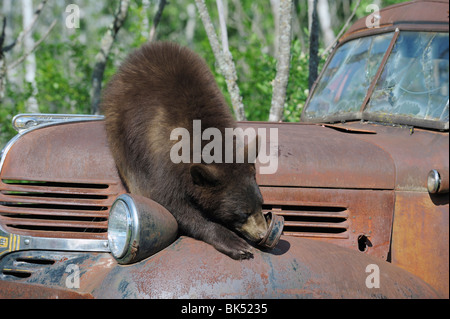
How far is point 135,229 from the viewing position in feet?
9.62

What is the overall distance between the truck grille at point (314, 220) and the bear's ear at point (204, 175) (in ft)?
1.81

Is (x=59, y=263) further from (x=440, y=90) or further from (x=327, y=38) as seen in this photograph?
(x=327, y=38)

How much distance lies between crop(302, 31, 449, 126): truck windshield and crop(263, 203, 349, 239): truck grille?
0.73 m

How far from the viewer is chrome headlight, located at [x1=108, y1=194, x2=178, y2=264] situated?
116 inches

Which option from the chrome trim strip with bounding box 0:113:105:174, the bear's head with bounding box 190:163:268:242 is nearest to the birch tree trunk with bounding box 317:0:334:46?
the chrome trim strip with bounding box 0:113:105:174

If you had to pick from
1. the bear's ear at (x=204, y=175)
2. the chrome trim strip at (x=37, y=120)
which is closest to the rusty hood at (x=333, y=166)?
the bear's ear at (x=204, y=175)

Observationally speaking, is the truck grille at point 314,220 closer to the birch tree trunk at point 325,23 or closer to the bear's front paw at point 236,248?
the bear's front paw at point 236,248

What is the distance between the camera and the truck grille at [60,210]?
366cm

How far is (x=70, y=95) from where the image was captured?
512 inches

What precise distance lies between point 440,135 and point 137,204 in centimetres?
181

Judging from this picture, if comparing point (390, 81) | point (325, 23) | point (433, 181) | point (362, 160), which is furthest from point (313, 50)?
point (325, 23)

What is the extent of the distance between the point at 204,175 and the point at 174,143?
0.32 metres

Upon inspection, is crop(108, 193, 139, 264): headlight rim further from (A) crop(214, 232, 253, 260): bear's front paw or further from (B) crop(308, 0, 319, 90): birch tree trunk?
(B) crop(308, 0, 319, 90): birch tree trunk

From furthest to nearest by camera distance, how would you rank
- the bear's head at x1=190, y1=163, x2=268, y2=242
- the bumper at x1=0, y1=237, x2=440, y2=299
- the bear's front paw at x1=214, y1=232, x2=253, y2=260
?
the bear's head at x1=190, y1=163, x2=268, y2=242
the bear's front paw at x1=214, y1=232, x2=253, y2=260
the bumper at x1=0, y1=237, x2=440, y2=299
